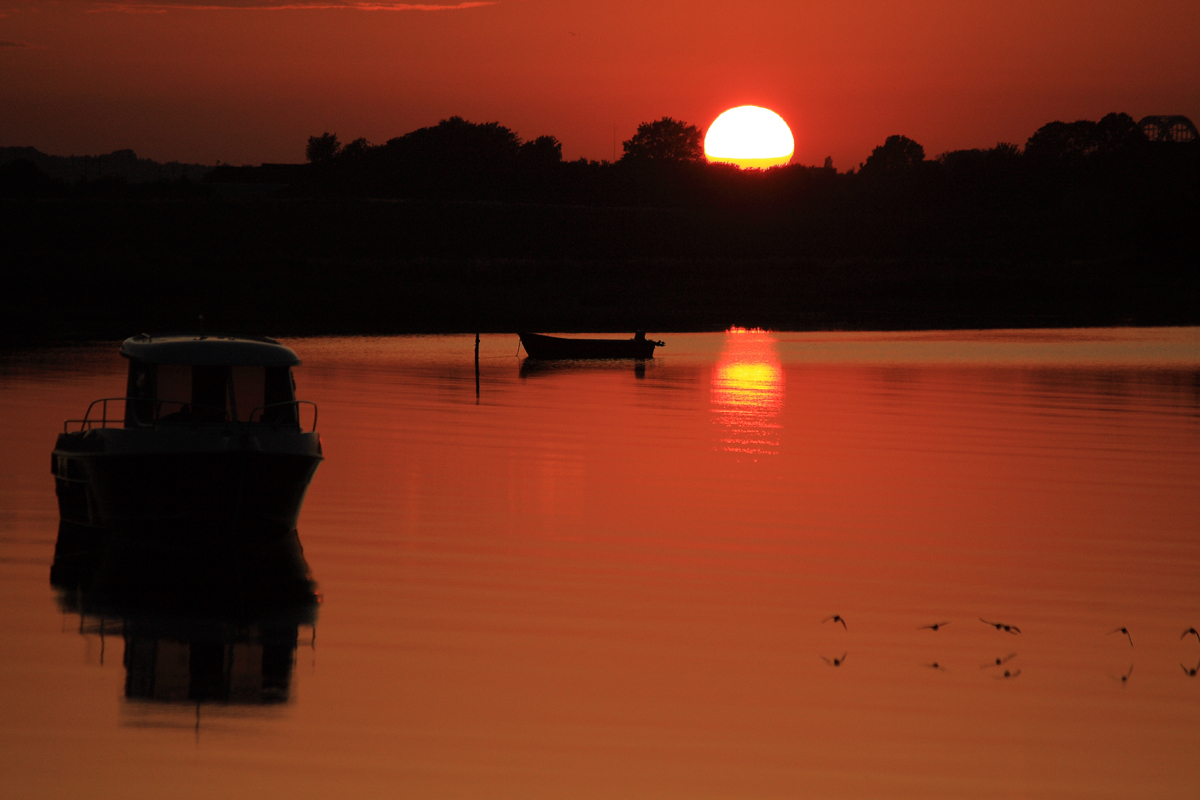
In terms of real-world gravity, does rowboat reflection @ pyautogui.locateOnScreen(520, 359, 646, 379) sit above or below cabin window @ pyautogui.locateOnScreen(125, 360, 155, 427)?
above

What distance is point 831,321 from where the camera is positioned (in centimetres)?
9475

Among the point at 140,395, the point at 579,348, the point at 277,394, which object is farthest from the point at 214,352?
the point at 579,348

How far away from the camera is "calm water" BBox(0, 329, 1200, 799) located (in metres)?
11.6

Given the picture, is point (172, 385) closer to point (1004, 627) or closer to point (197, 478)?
point (197, 478)

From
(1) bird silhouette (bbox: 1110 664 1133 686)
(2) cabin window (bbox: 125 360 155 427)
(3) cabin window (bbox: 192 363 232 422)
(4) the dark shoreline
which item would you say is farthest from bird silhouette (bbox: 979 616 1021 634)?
(4) the dark shoreline

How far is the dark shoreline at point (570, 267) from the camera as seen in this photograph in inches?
3310

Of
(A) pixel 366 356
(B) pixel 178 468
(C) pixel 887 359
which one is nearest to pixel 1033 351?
(C) pixel 887 359

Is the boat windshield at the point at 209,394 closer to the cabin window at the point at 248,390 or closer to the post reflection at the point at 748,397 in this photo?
the cabin window at the point at 248,390

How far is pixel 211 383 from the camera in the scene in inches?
826

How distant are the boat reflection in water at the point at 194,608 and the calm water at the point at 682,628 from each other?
28 centimetres

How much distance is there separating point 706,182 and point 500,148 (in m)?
29.3

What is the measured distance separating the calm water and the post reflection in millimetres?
493

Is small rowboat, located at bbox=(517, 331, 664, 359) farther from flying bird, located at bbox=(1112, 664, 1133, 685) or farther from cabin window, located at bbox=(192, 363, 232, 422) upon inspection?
flying bird, located at bbox=(1112, 664, 1133, 685)

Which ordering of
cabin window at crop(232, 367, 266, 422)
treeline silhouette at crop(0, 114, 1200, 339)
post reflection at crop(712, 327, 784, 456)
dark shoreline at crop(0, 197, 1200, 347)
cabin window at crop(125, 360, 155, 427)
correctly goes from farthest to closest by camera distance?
treeline silhouette at crop(0, 114, 1200, 339) < dark shoreline at crop(0, 197, 1200, 347) < post reflection at crop(712, 327, 784, 456) < cabin window at crop(232, 367, 266, 422) < cabin window at crop(125, 360, 155, 427)
